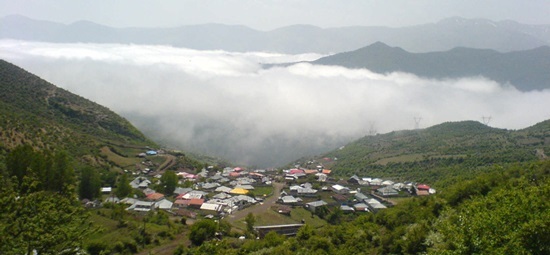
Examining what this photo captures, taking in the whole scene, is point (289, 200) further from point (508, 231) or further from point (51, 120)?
point (51, 120)

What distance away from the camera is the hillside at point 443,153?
82125 mm

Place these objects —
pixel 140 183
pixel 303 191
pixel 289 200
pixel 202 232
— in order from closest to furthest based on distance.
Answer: pixel 202 232
pixel 289 200
pixel 140 183
pixel 303 191

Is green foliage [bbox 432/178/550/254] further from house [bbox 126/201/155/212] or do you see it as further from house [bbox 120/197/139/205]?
house [bbox 120/197/139/205]

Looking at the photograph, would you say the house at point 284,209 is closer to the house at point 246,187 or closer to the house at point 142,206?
the house at point 246,187

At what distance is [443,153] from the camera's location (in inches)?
4102

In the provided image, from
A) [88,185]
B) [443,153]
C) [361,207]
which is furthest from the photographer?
[443,153]

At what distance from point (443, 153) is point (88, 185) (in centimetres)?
9263

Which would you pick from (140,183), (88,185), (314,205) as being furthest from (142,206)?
(314,205)

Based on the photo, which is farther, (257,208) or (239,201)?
(239,201)

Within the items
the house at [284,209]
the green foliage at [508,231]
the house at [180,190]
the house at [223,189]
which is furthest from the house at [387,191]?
the green foliage at [508,231]

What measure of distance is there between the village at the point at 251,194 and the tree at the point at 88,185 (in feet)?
7.29

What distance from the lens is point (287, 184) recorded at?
248 feet

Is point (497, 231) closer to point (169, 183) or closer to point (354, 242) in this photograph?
point (354, 242)

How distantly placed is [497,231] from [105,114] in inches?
4404
